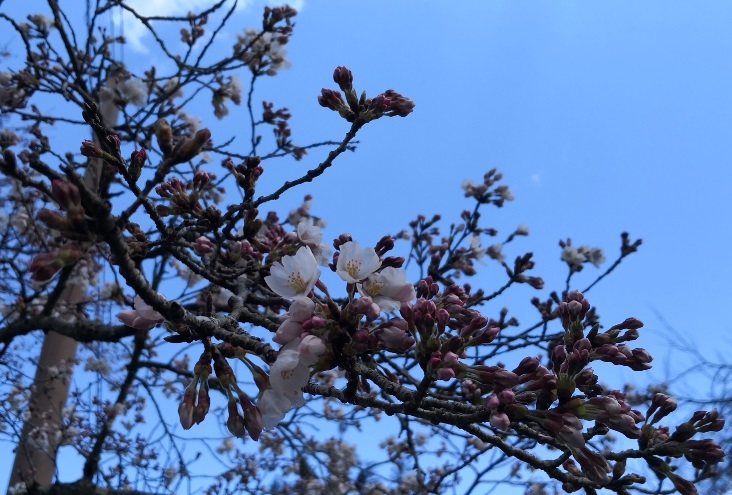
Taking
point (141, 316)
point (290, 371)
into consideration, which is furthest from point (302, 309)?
point (141, 316)

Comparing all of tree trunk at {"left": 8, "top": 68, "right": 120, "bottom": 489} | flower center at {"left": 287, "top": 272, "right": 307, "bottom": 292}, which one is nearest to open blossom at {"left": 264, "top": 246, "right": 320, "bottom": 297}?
flower center at {"left": 287, "top": 272, "right": 307, "bottom": 292}

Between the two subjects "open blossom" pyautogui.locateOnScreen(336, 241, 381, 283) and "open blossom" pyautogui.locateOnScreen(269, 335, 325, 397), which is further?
"open blossom" pyautogui.locateOnScreen(336, 241, 381, 283)

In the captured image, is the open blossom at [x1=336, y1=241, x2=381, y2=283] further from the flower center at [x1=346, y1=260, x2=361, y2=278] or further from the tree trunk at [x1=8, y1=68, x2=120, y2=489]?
the tree trunk at [x1=8, y1=68, x2=120, y2=489]

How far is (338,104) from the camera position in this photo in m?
1.96

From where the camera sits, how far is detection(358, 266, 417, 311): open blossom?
4.83 feet

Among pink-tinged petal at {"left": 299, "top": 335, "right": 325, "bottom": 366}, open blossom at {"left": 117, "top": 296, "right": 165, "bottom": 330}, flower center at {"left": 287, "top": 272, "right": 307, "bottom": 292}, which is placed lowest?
pink-tinged petal at {"left": 299, "top": 335, "right": 325, "bottom": 366}

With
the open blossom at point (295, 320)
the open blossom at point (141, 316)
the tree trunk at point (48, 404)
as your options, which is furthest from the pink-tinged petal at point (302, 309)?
the tree trunk at point (48, 404)

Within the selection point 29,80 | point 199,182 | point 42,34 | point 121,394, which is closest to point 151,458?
point 121,394

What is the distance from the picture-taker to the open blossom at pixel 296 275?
57.3 inches

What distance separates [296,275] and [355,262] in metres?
0.16

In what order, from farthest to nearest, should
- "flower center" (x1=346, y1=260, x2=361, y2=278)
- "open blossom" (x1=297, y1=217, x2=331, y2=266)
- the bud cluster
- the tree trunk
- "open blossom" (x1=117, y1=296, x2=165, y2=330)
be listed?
the tree trunk < "open blossom" (x1=297, y1=217, x2=331, y2=266) < the bud cluster < "flower center" (x1=346, y1=260, x2=361, y2=278) < "open blossom" (x1=117, y1=296, x2=165, y2=330)

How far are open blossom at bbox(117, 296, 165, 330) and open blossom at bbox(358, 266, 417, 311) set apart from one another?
522 millimetres

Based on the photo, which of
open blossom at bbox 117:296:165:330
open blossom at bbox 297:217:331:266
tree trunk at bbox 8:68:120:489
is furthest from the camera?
tree trunk at bbox 8:68:120:489

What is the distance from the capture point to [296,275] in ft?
4.94
